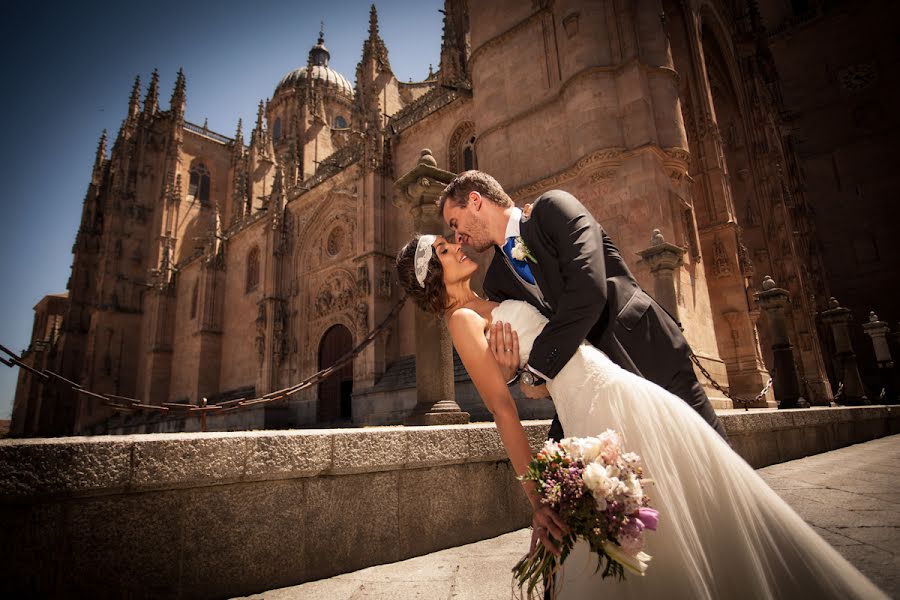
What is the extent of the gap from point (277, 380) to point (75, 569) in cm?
1994

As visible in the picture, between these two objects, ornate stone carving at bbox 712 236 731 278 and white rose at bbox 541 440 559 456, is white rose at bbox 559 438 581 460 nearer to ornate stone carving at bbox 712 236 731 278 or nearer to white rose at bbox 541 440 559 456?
white rose at bbox 541 440 559 456

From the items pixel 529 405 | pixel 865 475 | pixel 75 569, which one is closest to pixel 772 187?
pixel 529 405

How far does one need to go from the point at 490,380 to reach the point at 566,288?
399 mm

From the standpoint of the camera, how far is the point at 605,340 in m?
1.53

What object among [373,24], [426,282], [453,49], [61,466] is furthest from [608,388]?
[373,24]

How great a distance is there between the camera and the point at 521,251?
67.6 inches

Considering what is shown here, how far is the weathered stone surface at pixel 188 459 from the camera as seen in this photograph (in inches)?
79.0

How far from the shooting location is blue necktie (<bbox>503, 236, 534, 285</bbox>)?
1764 millimetres

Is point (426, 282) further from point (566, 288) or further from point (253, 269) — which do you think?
point (253, 269)

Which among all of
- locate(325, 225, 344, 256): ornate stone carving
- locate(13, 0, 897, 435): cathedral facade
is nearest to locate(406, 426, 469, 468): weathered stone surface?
locate(13, 0, 897, 435): cathedral facade

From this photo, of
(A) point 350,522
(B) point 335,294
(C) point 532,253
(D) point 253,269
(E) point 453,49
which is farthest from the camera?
(D) point 253,269

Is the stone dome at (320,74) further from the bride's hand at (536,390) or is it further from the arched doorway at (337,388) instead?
the bride's hand at (536,390)

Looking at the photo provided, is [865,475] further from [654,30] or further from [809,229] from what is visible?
[809,229]

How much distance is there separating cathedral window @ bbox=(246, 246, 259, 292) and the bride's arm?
2490cm
